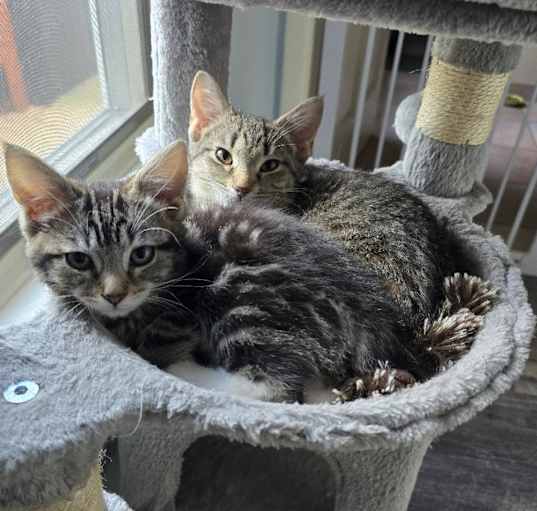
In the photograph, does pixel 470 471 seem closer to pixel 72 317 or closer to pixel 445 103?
pixel 445 103

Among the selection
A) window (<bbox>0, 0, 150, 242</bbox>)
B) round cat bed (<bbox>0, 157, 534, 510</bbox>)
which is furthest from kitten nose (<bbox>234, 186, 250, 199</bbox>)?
round cat bed (<bbox>0, 157, 534, 510</bbox>)

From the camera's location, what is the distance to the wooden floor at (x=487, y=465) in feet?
4.24

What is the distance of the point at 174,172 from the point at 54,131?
528mm

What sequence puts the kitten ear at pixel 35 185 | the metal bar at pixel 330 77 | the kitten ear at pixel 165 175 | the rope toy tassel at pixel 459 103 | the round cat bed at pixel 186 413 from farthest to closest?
1. the metal bar at pixel 330 77
2. the rope toy tassel at pixel 459 103
3. the kitten ear at pixel 165 175
4. the kitten ear at pixel 35 185
5. the round cat bed at pixel 186 413

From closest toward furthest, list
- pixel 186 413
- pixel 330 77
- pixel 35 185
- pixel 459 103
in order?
1. pixel 186 413
2. pixel 35 185
3. pixel 459 103
4. pixel 330 77

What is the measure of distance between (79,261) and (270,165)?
0.58m

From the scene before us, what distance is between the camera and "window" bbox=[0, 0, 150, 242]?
1.10m

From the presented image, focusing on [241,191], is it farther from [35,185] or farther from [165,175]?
[35,185]

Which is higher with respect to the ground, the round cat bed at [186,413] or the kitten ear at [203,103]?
the kitten ear at [203,103]

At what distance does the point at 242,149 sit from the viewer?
128 centimetres

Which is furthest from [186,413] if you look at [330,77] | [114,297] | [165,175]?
[330,77]

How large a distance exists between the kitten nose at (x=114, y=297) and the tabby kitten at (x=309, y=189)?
426mm

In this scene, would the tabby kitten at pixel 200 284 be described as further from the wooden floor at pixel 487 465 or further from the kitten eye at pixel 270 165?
the wooden floor at pixel 487 465

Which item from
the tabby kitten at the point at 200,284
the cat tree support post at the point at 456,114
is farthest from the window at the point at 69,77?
the cat tree support post at the point at 456,114
